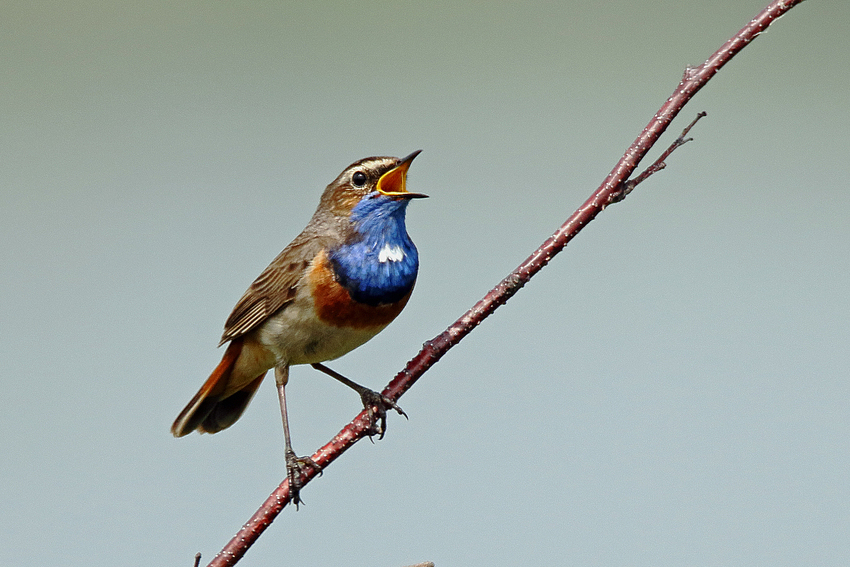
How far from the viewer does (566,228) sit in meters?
1.17

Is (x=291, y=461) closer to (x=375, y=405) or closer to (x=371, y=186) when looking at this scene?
(x=375, y=405)

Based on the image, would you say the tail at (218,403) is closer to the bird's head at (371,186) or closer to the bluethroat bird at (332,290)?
the bluethroat bird at (332,290)

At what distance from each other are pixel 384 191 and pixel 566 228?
0.45m

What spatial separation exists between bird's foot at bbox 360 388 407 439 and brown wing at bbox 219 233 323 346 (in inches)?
8.8

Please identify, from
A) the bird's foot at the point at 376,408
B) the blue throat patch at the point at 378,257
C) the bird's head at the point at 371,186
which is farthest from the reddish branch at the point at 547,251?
the bird's head at the point at 371,186

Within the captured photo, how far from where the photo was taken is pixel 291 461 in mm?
1433

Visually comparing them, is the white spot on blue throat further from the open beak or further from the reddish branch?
the reddish branch

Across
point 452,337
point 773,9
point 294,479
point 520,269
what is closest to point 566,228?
point 520,269

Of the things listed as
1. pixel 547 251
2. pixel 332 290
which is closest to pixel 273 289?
pixel 332 290

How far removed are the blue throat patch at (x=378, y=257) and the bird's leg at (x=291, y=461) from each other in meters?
0.25

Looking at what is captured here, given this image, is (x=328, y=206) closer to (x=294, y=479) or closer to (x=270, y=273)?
(x=270, y=273)

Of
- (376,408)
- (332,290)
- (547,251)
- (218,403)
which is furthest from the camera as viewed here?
(218,403)

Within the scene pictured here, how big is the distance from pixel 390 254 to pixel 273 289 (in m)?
0.24

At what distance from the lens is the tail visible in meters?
1.69
